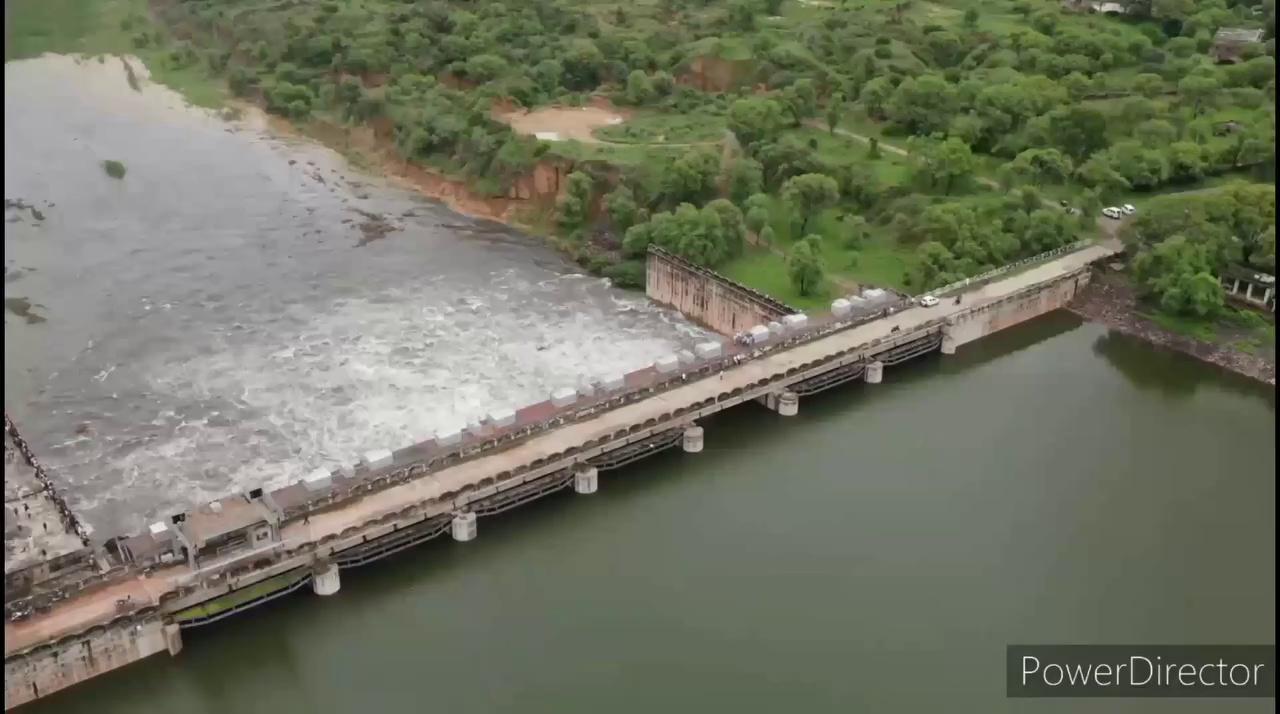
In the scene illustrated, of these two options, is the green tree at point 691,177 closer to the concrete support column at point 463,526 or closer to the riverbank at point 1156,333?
the riverbank at point 1156,333

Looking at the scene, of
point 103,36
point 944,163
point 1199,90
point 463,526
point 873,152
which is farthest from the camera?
point 103,36

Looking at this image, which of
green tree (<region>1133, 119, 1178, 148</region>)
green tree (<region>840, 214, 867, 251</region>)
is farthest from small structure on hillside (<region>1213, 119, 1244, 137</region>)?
green tree (<region>840, 214, 867, 251</region>)

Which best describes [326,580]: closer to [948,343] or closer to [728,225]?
[948,343]

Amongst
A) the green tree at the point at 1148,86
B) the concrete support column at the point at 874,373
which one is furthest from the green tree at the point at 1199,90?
the concrete support column at the point at 874,373

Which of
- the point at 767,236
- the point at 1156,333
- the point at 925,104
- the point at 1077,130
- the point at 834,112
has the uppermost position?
the point at 925,104

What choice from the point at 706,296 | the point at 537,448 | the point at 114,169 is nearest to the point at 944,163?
the point at 706,296

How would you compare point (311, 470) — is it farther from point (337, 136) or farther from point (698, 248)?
point (337, 136)

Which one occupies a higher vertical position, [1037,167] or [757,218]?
[1037,167]

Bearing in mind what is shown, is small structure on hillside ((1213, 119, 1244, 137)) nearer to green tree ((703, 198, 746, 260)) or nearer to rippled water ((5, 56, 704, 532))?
green tree ((703, 198, 746, 260))
